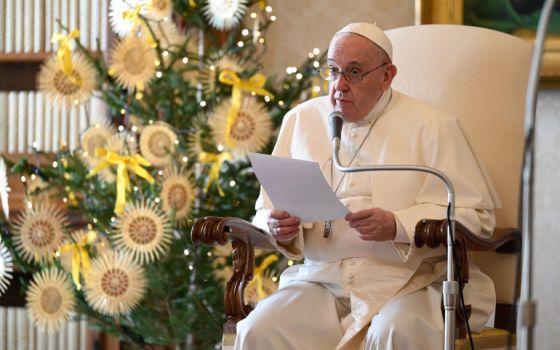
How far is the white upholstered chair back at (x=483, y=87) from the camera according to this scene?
11.8 ft

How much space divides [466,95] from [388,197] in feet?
1.89

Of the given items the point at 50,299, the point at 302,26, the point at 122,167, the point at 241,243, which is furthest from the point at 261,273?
the point at 302,26

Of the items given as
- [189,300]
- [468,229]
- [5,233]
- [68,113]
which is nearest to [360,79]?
[468,229]

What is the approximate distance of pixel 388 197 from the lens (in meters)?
3.35

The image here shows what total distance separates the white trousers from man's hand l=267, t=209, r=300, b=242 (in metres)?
0.22

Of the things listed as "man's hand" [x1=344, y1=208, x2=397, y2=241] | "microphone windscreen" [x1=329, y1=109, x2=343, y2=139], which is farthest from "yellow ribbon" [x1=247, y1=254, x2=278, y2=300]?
"microphone windscreen" [x1=329, y1=109, x2=343, y2=139]

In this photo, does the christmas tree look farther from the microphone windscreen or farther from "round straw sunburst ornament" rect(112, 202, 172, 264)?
the microphone windscreen

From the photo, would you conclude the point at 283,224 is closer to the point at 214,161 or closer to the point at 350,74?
the point at 350,74

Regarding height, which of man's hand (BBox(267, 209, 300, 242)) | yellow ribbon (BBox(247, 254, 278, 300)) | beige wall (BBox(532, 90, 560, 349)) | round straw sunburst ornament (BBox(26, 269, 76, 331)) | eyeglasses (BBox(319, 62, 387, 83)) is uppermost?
eyeglasses (BBox(319, 62, 387, 83))

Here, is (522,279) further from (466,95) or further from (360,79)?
(466,95)

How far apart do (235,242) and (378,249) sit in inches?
18.3

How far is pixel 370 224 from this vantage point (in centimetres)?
303

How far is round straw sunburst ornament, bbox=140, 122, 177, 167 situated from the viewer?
441cm

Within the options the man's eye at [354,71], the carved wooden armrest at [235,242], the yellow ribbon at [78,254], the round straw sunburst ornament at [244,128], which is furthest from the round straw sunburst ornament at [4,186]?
the man's eye at [354,71]
